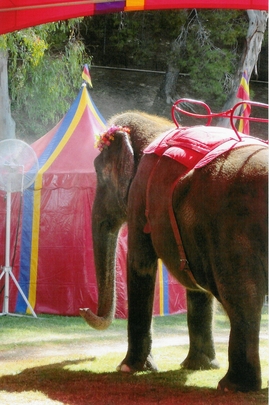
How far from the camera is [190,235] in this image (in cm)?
304

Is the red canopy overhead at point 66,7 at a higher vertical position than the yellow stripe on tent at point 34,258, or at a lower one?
higher

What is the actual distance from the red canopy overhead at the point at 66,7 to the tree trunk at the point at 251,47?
6.29 meters

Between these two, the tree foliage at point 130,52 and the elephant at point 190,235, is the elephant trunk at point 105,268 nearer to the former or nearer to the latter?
the elephant at point 190,235

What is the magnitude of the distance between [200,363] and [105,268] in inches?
28.7

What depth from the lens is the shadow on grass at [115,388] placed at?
9.27ft

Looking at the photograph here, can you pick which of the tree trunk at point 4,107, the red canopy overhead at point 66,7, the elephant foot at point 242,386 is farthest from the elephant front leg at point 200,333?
the tree trunk at point 4,107

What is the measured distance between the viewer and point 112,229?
4039 millimetres

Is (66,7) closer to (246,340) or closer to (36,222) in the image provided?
(246,340)

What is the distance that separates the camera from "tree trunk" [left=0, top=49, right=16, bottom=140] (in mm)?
9562

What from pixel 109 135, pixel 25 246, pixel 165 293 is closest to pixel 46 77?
pixel 25 246

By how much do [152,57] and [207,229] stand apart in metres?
7.58

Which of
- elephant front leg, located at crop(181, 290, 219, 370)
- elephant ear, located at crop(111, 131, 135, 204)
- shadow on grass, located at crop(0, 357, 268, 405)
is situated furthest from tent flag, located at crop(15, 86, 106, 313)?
elephant front leg, located at crop(181, 290, 219, 370)

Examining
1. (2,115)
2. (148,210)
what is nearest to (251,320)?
(148,210)

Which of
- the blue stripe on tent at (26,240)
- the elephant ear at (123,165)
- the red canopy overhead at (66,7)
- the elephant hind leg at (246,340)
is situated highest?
the red canopy overhead at (66,7)
